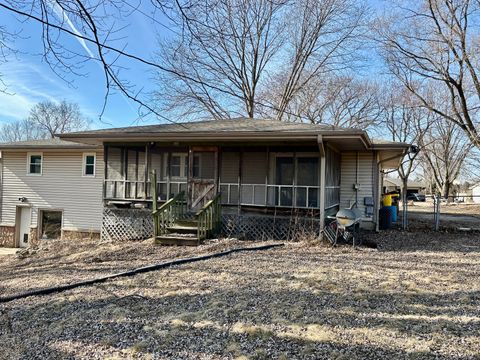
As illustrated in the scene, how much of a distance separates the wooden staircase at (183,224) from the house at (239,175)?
0.11ft

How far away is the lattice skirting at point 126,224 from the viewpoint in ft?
34.7

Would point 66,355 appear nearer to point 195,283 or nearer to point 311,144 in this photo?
point 195,283

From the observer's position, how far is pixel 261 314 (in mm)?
3879

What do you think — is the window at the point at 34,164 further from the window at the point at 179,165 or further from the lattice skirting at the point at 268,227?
the lattice skirting at the point at 268,227

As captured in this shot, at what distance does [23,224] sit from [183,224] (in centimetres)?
925

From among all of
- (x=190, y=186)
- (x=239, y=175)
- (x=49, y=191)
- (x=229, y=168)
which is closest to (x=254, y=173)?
(x=229, y=168)

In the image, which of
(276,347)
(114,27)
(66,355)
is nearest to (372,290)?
(276,347)

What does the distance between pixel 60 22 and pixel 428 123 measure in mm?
36113

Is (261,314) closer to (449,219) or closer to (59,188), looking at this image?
(59,188)

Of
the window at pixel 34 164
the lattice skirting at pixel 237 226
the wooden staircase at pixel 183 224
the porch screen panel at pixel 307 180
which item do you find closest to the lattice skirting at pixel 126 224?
the lattice skirting at pixel 237 226

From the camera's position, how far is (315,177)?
10609 millimetres

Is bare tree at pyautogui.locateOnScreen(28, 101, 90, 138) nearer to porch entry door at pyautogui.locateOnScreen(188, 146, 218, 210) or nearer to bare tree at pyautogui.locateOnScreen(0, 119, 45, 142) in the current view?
bare tree at pyautogui.locateOnScreen(0, 119, 45, 142)

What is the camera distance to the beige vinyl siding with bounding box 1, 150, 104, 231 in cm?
1415

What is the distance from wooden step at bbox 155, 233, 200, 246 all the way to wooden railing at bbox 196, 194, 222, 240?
7.1 inches
